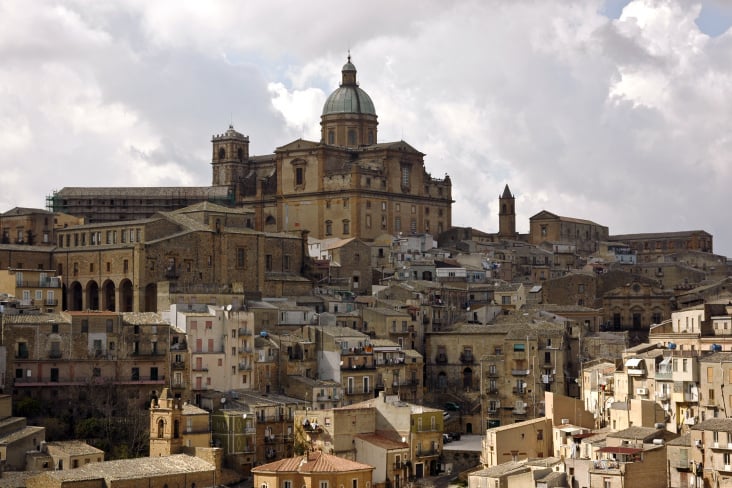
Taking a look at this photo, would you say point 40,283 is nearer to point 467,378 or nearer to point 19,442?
point 19,442

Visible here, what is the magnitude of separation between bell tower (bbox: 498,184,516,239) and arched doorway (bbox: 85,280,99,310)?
48.0m

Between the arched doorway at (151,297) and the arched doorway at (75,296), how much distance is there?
17.8 ft

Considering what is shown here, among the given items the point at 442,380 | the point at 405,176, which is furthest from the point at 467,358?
the point at 405,176

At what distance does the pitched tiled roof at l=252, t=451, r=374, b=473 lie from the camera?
228 ft

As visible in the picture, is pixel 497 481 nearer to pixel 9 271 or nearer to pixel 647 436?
pixel 647 436

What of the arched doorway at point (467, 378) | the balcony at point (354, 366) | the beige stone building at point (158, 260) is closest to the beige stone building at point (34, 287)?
the beige stone building at point (158, 260)

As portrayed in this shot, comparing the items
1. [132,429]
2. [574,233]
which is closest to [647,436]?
[132,429]

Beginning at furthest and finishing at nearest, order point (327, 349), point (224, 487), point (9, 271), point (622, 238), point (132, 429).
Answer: point (622, 238)
point (9, 271)
point (327, 349)
point (132, 429)
point (224, 487)

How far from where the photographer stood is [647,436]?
66.4 metres

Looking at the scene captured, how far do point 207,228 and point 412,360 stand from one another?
1598 cm

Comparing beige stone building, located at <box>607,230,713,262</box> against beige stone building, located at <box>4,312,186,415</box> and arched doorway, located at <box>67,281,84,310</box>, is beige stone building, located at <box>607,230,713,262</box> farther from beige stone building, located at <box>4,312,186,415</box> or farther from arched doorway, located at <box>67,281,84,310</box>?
beige stone building, located at <box>4,312,186,415</box>

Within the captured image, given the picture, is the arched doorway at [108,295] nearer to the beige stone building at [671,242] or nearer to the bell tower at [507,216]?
the bell tower at [507,216]

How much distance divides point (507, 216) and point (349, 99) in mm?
17918

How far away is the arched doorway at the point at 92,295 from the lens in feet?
→ 312
